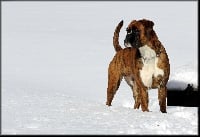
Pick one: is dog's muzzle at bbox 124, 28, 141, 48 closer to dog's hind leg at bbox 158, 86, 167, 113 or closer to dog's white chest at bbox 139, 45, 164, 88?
dog's white chest at bbox 139, 45, 164, 88

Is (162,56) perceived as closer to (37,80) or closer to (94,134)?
(94,134)

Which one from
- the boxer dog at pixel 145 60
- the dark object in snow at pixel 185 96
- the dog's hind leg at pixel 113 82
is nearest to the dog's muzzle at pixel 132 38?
the boxer dog at pixel 145 60

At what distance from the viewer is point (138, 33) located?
8836 mm

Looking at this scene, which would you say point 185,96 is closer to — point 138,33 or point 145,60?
point 145,60

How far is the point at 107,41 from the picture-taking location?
71.1 feet

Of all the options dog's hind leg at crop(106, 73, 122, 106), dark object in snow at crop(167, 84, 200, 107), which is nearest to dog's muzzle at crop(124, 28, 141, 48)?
dog's hind leg at crop(106, 73, 122, 106)

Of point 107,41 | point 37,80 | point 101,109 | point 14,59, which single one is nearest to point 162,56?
point 101,109

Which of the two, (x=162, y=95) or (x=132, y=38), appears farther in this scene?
(x=162, y=95)

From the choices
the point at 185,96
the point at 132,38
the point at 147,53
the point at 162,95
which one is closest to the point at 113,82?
the point at 162,95

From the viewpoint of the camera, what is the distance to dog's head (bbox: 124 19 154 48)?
881 cm

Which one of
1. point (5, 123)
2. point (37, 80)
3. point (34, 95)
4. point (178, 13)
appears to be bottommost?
point (178, 13)

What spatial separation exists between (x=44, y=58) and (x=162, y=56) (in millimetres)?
9515

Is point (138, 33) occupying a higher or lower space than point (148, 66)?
higher

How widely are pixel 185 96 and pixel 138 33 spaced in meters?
3.24
